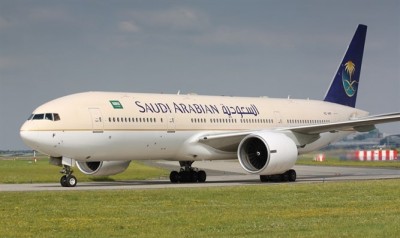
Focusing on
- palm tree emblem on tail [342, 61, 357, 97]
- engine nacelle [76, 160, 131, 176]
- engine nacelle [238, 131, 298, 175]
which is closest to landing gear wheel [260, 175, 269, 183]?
engine nacelle [238, 131, 298, 175]

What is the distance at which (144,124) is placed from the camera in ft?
112

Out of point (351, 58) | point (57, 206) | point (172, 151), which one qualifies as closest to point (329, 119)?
point (351, 58)

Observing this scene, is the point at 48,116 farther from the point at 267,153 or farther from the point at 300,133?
the point at 300,133

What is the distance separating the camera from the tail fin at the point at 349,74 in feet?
155

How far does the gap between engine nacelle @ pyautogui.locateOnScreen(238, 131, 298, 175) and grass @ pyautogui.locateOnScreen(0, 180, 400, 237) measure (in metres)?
6.62

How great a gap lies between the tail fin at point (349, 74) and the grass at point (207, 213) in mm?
20238

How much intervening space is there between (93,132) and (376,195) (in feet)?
42.0

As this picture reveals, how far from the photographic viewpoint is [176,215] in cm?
1850

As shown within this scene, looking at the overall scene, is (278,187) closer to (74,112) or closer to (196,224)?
(74,112)

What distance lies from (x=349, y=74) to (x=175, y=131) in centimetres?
1628

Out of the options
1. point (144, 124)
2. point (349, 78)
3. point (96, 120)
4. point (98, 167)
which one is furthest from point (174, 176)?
point (349, 78)

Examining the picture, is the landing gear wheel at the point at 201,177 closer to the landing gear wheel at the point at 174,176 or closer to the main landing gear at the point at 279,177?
the landing gear wheel at the point at 174,176

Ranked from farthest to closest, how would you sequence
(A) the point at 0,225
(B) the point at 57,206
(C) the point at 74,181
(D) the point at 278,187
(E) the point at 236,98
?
(E) the point at 236,98, (C) the point at 74,181, (D) the point at 278,187, (B) the point at 57,206, (A) the point at 0,225

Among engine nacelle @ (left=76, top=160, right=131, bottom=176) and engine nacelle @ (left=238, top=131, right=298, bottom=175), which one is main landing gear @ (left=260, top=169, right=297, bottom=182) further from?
engine nacelle @ (left=76, top=160, right=131, bottom=176)
